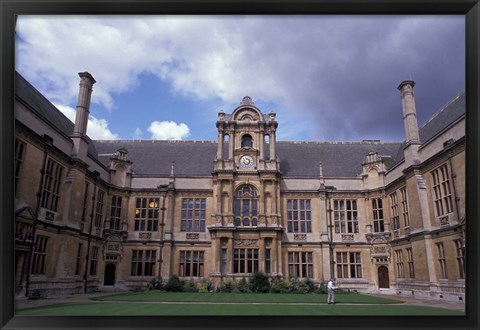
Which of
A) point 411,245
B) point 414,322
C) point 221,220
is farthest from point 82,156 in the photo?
point 411,245

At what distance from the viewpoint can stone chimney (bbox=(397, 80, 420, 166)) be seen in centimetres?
2295

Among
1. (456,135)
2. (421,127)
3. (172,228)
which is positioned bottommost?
(172,228)

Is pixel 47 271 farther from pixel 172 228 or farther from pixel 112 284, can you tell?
pixel 172 228

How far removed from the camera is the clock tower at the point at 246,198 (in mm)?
27234

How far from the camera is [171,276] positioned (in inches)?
1041

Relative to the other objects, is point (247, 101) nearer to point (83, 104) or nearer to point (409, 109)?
point (409, 109)

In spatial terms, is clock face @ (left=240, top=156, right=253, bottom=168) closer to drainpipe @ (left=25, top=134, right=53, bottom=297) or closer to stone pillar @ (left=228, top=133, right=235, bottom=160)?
stone pillar @ (left=228, top=133, right=235, bottom=160)

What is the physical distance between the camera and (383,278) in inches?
1080

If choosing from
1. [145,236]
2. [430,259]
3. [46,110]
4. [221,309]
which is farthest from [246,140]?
[221,309]

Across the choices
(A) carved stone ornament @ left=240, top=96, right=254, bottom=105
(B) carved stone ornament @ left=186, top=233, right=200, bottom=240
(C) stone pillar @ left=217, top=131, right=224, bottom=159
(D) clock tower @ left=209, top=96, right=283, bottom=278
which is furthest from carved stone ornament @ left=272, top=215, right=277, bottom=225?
(A) carved stone ornament @ left=240, top=96, right=254, bottom=105

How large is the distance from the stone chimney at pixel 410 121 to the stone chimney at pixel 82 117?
21.0 meters

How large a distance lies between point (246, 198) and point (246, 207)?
2.36ft

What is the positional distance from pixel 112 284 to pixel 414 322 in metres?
23.3

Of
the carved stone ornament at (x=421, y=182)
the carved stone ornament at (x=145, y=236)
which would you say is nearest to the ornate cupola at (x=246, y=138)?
the carved stone ornament at (x=145, y=236)
